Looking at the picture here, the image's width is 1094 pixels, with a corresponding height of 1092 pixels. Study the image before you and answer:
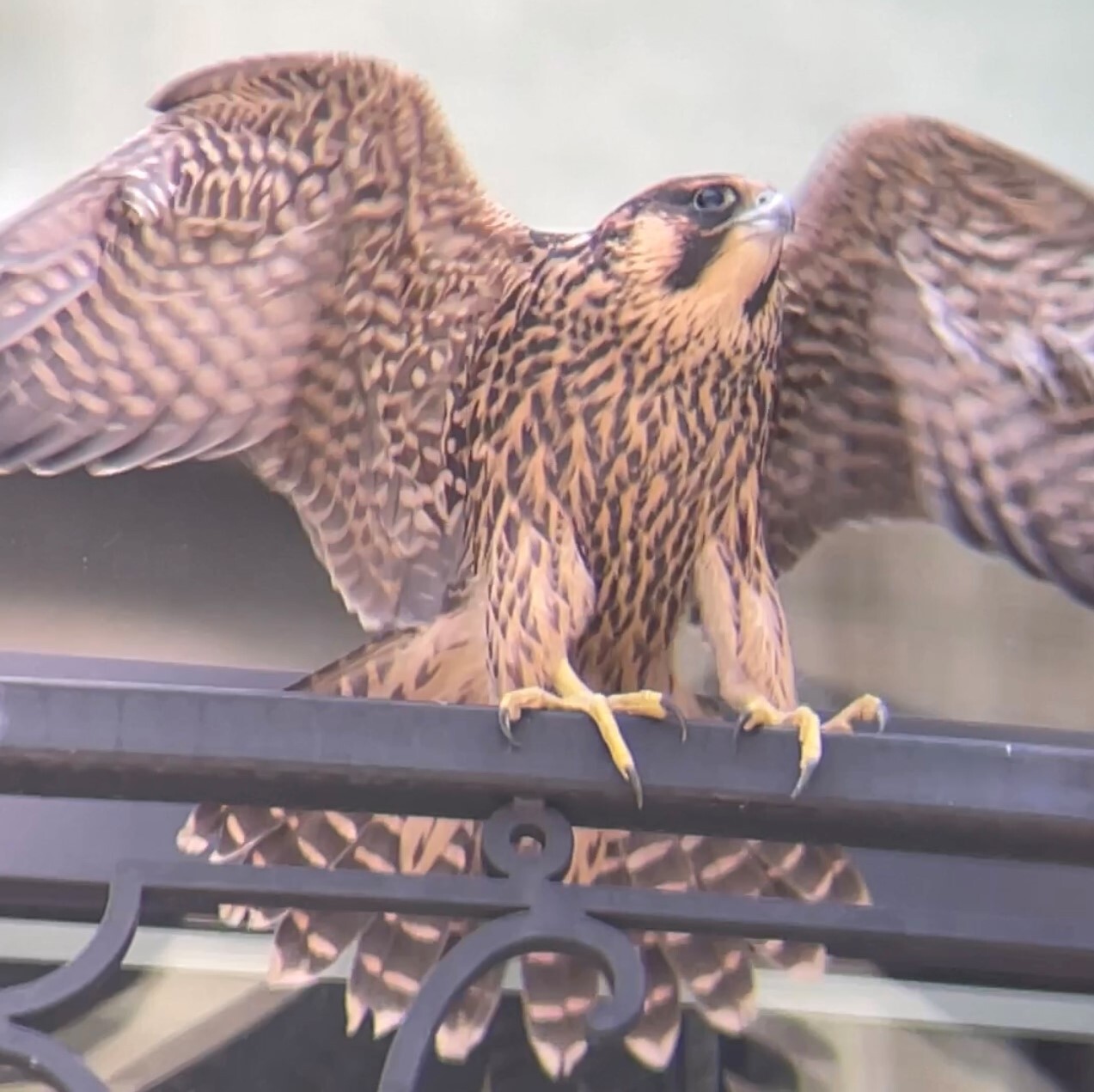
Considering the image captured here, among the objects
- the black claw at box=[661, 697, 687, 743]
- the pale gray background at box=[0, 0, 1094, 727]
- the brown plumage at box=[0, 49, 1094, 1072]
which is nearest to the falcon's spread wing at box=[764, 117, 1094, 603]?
the brown plumage at box=[0, 49, 1094, 1072]

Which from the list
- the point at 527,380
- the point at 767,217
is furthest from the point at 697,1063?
the point at 767,217

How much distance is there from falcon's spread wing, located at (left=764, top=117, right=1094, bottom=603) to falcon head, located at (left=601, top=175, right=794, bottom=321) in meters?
0.09

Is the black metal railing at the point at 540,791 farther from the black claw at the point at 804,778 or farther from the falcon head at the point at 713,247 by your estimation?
the falcon head at the point at 713,247

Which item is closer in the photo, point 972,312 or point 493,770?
point 493,770

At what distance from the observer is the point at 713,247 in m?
1.36

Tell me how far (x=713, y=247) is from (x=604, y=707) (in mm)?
440

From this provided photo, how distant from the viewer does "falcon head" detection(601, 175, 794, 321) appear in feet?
4.43

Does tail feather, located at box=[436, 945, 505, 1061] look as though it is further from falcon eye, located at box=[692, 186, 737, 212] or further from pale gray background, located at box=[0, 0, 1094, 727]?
falcon eye, located at box=[692, 186, 737, 212]

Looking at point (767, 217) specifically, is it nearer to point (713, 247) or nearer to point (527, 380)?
point (713, 247)

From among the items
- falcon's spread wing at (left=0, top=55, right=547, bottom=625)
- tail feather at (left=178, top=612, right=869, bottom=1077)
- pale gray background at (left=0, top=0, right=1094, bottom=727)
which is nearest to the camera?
tail feather at (left=178, top=612, right=869, bottom=1077)

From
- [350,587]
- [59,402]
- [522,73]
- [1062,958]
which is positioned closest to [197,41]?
[522,73]

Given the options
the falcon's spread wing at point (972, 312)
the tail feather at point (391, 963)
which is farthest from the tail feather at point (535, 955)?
the falcon's spread wing at point (972, 312)

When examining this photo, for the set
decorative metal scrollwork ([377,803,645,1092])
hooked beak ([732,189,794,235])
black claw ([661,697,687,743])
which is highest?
hooked beak ([732,189,794,235])

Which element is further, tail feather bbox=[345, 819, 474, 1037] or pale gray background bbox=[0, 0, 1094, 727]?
pale gray background bbox=[0, 0, 1094, 727]
